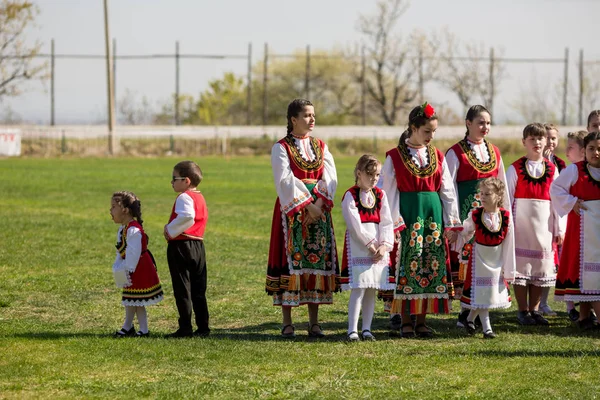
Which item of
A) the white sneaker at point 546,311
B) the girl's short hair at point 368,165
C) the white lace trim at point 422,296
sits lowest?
the white sneaker at point 546,311

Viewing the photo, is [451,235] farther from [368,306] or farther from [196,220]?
[196,220]

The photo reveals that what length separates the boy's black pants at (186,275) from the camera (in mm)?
7902

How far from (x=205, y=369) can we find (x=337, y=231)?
32.4 ft

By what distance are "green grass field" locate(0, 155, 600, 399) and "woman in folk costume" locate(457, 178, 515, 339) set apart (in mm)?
315

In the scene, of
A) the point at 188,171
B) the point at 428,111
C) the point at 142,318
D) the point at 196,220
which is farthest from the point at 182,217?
the point at 428,111

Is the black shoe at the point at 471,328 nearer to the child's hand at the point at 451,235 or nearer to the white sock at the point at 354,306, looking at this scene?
the child's hand at the point at 451,235

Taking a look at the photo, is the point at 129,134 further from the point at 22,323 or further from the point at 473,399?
the point at 473,399

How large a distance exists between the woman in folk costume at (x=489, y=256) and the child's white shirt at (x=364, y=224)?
74 cm

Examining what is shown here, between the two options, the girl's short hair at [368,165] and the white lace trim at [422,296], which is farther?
the white lace trim at [422,296]

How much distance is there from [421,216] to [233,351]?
1897mm

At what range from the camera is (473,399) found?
6.06 meters

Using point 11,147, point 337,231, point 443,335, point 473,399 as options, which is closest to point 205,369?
point 473,399

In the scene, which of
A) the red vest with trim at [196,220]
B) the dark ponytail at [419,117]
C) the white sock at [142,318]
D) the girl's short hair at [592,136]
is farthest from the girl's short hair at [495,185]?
the white sock at [142,318]

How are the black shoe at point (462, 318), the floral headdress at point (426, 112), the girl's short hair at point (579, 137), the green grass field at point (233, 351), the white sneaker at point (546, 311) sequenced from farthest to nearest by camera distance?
the white sneaker at point (546, 311)
the girl's short hair at point (579, 137)
the black shoe at point (462, 318)
the floral headdress at point (426, 112)
the green grass field at point (233, 351)
